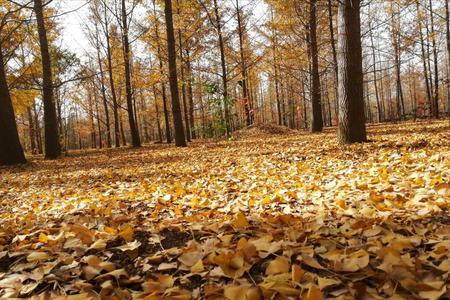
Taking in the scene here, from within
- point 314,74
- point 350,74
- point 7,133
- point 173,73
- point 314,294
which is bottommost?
point 314,294

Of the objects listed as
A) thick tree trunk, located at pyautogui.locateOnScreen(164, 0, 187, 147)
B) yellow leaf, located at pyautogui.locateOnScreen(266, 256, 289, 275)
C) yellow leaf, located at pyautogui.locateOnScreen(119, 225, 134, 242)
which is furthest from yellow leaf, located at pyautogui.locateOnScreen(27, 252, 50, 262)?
thick tree trunk, located at pyautogui.locateOnScreen(164, 0, 187, 147)

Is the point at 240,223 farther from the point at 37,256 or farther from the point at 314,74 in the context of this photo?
the point at 314,74

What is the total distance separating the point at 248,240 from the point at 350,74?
507cm

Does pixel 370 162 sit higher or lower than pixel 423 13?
lower

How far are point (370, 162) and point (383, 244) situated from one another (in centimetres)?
272

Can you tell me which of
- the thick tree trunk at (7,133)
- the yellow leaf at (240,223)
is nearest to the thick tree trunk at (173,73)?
the thick tree trunk at (7,133)

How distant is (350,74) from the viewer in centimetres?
629

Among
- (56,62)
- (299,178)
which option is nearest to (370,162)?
(299,178)

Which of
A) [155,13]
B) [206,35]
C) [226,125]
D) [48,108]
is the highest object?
[155,13]

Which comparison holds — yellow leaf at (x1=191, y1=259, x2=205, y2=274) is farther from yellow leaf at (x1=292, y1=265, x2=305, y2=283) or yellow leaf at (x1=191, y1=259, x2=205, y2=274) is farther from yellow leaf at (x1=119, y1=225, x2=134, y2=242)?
yellow leaf at (x1=119, y1=225, x2=134, y2=242)

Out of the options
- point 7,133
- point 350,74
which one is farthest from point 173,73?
point 350,74

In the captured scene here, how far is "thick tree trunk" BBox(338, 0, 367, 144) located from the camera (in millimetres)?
6184

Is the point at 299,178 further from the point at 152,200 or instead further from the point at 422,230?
the point at 422,230

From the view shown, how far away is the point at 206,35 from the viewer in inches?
640
